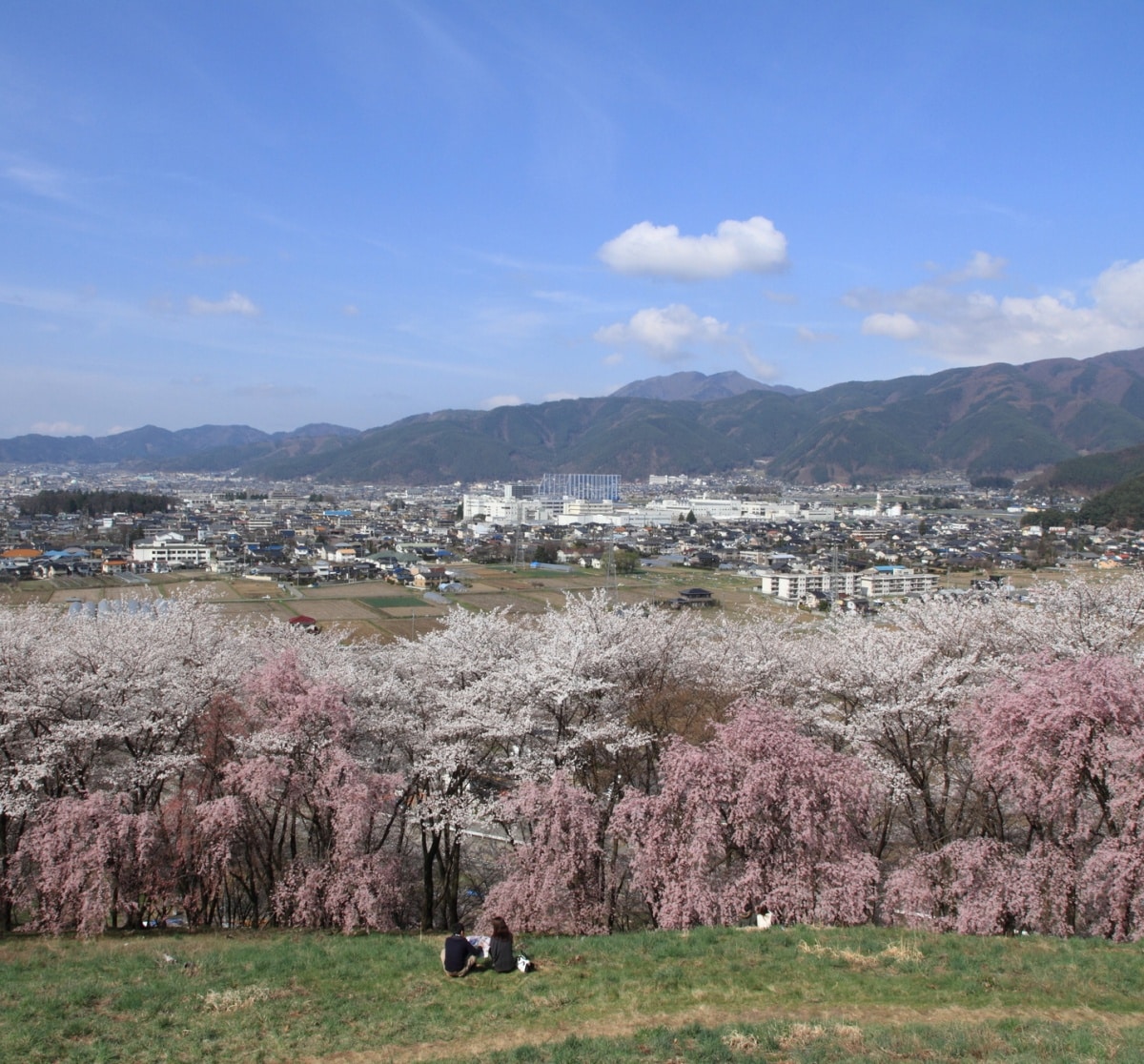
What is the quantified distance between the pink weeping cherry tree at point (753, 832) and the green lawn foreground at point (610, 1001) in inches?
32.2

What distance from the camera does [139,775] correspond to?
371 inches

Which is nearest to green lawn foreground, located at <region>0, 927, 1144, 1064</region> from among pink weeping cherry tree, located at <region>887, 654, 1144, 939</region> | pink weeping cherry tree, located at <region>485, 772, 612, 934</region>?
pink weeping cherry tree, located at <region>887, 654, 1144, 939</region>

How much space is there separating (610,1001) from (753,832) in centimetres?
309

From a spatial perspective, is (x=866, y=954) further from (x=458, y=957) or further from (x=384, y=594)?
(x=384, y=594)

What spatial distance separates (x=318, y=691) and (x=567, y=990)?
459cm

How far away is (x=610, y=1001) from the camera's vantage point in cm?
610

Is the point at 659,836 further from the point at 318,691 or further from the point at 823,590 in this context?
the point at 823,590

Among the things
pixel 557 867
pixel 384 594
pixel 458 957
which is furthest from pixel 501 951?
pixel 384 594

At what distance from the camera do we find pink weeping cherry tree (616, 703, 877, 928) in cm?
848

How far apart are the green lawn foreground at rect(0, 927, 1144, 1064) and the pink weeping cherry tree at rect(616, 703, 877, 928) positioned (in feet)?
2.68

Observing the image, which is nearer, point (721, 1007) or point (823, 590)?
point (721, 1007)

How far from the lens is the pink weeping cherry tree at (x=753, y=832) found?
8477mm

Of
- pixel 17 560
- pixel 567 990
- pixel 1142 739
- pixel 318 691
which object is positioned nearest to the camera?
pixel 567 990

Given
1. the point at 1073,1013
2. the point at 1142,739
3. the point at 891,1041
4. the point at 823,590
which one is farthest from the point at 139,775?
the point at 823,590
